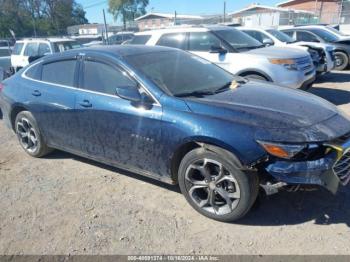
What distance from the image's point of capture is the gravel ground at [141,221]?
9.89 ft

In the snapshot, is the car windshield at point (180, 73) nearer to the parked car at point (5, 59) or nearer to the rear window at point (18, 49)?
the parked car at point (5, 59)

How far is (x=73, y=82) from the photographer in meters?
4.29

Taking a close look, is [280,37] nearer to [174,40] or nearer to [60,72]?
[174,40]

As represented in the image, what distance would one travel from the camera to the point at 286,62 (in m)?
7.05

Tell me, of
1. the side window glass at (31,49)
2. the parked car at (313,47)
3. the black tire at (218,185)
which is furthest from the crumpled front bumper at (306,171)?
the side window glass at (31,49)

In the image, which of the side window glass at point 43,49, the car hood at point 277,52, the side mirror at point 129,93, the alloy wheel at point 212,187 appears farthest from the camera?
the side window glass at point 43,49

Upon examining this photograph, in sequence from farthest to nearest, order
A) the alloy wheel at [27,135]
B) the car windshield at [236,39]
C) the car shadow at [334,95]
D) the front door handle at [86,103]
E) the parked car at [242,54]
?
1. the car shadow at [334,95]
2. the car windshield at [236,39]
3. the parked car at [242,54]
4. the alloy wheel at [27,135]
5. the front door handle at [86,103]

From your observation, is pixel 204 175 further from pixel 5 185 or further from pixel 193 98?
pixel 5 185

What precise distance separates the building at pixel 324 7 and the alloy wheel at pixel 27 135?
28.6 meters

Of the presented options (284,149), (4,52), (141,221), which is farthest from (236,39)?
(4,52)

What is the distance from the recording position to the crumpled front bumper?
289 cm

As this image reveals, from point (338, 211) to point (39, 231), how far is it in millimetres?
2917

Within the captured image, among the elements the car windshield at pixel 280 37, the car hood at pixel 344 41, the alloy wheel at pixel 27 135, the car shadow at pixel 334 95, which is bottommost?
the car shadow at pixel 334 95

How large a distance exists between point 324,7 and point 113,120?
165 feet
